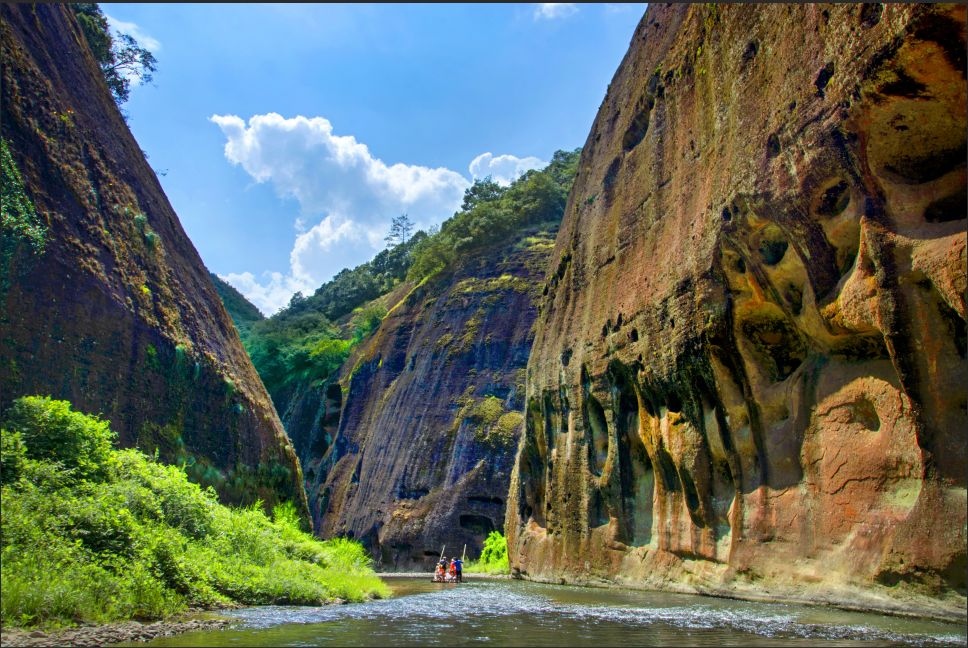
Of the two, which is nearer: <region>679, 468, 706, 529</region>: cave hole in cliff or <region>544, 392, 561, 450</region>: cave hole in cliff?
<region>679, 468, 706, 529</region>: cave hole in cliff

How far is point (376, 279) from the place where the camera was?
86625mm

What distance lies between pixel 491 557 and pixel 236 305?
2212 inches

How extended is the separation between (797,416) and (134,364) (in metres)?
17.3

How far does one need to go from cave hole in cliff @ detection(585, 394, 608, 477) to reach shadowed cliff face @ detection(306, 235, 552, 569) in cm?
1870

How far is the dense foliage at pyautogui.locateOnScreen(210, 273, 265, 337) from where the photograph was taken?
81562 mm

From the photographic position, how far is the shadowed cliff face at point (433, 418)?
45.1m

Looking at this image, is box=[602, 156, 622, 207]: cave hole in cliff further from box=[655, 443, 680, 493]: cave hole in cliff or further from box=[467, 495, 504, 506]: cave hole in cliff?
box=[467, 495, 504, 506]: cave hole in cliff

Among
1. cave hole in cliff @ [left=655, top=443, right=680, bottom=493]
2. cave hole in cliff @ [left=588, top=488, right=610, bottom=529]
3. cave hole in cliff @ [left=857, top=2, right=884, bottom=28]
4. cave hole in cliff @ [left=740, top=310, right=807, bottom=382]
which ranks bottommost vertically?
cave hole in cliff @ [left=588, top=488, right=610, bottom=529]

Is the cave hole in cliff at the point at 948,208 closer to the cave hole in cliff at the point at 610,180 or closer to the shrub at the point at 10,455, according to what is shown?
the cave hole in cliff at the point at 610,180

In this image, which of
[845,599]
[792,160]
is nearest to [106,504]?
[845,599]

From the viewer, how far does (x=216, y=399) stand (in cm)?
2364

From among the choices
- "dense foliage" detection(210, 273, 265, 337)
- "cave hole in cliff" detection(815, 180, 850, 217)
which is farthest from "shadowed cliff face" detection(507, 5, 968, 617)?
"dense foliage" detection(210, 273, 265, 337)

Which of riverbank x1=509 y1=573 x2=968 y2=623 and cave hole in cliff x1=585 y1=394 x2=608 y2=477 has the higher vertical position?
cave hole in cliff x1=585 y1=394 x2=608 y2=477

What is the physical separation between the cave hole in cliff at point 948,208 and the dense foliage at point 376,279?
1828 inches
